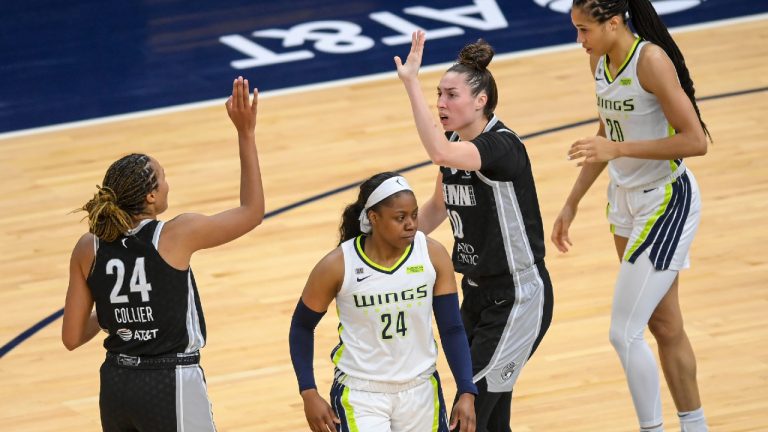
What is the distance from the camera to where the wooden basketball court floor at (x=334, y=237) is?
5.87 metres

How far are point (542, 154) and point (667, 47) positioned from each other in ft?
13.6

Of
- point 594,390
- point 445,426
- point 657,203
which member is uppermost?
point 657,203

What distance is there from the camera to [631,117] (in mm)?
4812

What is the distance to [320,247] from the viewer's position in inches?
303

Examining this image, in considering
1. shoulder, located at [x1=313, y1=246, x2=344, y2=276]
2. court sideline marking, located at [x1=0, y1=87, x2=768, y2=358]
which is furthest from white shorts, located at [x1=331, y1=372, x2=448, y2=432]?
court sideline marking, located at [x1=0, y1=87, x2=768, y2=358]

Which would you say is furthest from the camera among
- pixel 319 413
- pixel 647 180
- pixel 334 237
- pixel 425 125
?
pixel 334 237

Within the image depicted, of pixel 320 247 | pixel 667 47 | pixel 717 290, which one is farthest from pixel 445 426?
pixel 320 247

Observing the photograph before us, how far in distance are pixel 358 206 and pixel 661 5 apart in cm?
881

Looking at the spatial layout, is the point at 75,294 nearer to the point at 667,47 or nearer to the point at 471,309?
the point at 471,309

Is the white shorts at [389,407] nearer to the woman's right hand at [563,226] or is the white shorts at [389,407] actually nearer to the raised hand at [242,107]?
the raised hand at [242,107]

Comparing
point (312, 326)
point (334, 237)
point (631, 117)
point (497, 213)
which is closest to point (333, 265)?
point (312, 326)

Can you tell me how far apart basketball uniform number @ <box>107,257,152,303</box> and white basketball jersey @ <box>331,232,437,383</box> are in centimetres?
60

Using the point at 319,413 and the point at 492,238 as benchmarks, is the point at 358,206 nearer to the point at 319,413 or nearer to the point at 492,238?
Result: the point at 492,238

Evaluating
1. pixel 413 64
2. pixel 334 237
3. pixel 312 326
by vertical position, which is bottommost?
pixel 334 237
